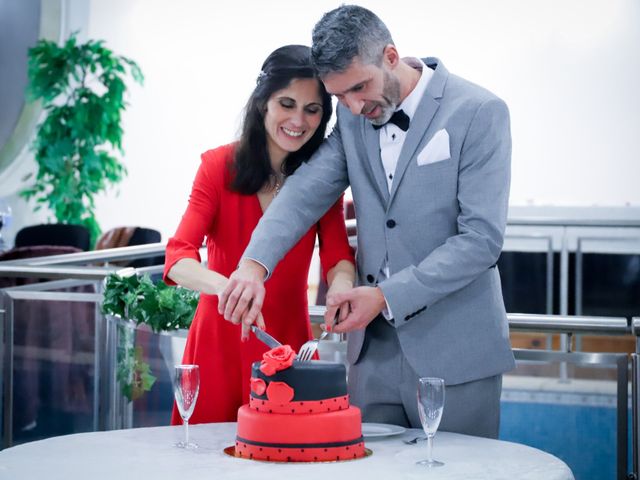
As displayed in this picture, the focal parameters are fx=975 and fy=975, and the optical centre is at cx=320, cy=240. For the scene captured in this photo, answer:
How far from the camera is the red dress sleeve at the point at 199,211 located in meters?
2.25

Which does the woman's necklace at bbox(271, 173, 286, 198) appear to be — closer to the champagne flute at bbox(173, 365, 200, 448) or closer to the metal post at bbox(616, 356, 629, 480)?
the champagne flute at bbox(173, 365, 200, 448)

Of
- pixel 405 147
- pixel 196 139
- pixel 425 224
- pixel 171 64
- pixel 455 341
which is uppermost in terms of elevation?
pixel 171 64

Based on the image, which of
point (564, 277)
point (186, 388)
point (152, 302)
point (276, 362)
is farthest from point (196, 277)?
point (564, 277)

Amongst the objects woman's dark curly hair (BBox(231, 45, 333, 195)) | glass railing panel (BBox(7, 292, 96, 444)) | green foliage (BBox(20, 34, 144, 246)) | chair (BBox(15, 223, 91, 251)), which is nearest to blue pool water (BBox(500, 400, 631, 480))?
woman's dark curly hair (BBox(231, 45, 333, 195))

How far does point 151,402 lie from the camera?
334 cm

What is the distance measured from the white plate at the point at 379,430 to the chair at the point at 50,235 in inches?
201

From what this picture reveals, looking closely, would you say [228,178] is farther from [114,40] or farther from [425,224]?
[114,40]

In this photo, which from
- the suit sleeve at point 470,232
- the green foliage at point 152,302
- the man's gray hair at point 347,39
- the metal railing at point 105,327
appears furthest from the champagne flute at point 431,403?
the green foliage at point 152,302

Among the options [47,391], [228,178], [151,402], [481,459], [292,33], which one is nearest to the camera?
[481,459]

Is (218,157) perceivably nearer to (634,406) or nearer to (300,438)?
(300,438)

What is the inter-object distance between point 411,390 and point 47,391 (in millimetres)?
2051

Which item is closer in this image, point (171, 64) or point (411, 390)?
point (411, 390)

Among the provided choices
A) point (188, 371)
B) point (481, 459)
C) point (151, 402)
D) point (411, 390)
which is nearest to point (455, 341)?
point (411, 390)

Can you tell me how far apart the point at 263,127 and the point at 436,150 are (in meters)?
0.55
